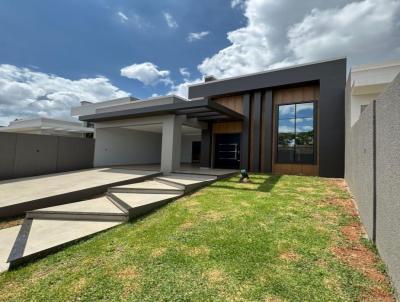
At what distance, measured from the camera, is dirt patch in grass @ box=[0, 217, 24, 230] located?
563 cm

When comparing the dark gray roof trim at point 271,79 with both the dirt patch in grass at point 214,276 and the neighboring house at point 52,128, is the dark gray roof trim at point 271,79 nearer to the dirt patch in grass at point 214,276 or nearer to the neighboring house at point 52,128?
the neighboring house at point 52,128

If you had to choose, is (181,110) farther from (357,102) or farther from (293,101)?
(357,102)

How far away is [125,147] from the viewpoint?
17.5 metres

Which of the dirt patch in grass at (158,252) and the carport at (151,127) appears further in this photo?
the carport at (151,127)

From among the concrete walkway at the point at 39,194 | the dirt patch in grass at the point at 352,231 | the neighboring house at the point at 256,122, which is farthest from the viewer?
the neighboring house at the point at 256,122

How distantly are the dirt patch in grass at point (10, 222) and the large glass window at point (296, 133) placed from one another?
12808mm

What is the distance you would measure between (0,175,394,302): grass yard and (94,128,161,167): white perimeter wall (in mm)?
12088

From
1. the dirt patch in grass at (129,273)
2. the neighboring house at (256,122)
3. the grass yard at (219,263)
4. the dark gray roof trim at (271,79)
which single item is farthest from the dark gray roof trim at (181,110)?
the dirt patch in grass at (129,273)

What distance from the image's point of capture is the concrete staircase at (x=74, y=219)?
163 inches

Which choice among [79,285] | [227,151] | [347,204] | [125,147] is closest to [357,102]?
[347,204]

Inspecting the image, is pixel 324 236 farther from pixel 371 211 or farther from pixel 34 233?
pixel 34 233

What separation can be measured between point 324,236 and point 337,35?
10226mm

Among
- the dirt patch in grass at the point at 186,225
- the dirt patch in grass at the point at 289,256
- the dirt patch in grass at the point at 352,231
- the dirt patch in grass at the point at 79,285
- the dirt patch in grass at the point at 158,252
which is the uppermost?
the dirt patch in grass at the point at 352,231

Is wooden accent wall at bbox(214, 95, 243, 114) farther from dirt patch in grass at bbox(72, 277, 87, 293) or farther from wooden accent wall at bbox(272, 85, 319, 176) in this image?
dirt patch in grass at bbox(72, 277, 87, 293)
